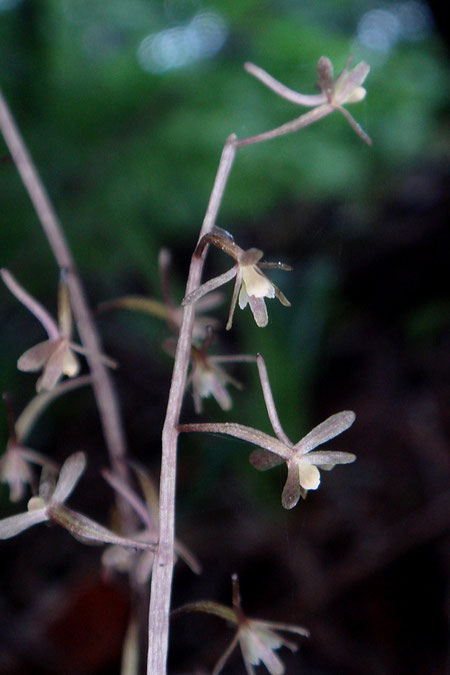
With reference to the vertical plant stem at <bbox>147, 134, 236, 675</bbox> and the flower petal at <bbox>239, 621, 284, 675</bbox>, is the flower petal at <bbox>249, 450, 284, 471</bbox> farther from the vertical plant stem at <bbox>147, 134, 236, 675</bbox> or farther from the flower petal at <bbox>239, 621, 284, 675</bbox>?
the flower petal at <bbox>239, 621, 284, 675</bbox>

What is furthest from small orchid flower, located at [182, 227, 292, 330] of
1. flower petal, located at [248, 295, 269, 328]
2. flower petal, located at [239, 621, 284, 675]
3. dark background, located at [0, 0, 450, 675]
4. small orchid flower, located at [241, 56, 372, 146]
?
dark background, located at [0, 0, 450, 675]

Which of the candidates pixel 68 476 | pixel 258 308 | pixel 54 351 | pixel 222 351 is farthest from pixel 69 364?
pixel 222 351

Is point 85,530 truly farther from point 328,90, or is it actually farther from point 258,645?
point 328,90

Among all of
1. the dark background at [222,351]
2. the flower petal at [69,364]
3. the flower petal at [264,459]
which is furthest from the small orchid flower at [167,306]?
the dark background at [222,351]

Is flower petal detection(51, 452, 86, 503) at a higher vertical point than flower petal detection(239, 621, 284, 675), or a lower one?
higher

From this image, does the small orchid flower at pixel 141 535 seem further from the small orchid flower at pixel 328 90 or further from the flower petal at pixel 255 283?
the small orchid flower at pixel 328 90

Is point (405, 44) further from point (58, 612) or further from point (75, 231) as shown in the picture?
point (58, 612)
